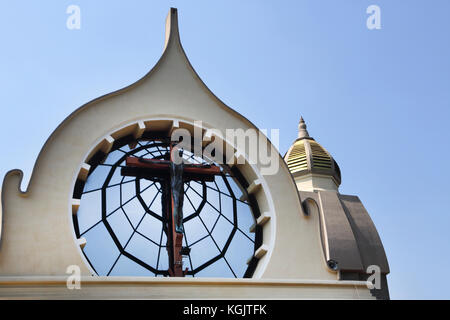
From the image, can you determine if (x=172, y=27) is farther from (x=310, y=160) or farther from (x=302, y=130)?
(x=302, y=130)

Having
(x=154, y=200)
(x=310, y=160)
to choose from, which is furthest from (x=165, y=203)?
(x=310, y=160)

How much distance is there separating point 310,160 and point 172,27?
1038 centimetres

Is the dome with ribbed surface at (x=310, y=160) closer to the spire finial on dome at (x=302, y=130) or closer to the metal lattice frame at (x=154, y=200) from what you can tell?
the spire finial on dome at (x=302, y=130)

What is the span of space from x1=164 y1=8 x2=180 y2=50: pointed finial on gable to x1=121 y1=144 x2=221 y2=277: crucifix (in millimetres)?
2128

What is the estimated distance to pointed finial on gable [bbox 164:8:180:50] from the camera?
11062mm

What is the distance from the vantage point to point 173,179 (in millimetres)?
9961

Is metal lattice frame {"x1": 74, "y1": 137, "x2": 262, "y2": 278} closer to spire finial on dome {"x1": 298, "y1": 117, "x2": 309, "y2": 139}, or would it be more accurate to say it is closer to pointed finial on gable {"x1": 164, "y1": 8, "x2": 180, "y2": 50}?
pointed finial on gable {"x1": 164, "y1": 8, "x2": 180, "y2": 50}

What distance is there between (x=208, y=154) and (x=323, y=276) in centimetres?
305

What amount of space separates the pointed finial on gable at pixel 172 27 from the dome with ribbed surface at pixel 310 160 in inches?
398

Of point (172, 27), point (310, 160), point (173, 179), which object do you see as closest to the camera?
point (173, 179)

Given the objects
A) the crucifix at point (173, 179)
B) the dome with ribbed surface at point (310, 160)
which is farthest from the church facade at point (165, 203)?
the dome with ribbed surface at point (310, 160)

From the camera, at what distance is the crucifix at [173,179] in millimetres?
9391

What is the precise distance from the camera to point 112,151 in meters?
10.2
